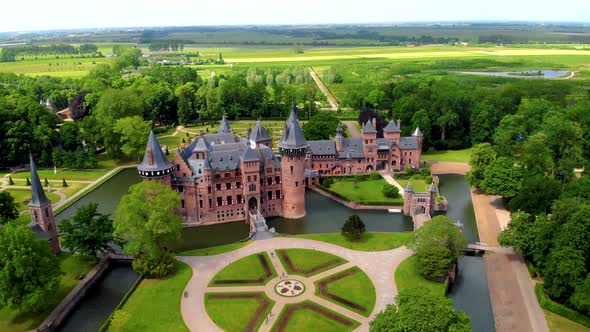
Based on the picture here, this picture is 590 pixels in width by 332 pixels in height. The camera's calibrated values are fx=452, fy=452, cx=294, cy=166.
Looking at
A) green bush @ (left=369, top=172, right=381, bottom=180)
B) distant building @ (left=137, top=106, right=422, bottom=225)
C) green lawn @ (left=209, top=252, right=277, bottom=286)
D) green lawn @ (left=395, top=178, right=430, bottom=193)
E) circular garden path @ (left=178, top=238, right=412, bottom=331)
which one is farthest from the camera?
green bush @ (left=369, top=172, right=381, bottom=180)

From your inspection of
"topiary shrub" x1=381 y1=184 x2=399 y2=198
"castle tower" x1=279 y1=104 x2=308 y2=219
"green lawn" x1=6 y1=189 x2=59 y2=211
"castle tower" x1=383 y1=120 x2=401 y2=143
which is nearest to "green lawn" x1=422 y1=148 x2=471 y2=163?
"castle tower" x1=383 y1=120 x2=401 y2=143

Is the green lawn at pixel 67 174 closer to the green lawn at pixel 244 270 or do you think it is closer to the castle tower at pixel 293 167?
the castle tower at pixel 293 167

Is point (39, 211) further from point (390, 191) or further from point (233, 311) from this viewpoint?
point (390, 191)

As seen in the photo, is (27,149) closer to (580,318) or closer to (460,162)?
(460,162)

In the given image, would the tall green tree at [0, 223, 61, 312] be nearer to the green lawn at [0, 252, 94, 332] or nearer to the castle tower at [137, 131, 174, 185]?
the green lawn at [0, 252, 94, 332]

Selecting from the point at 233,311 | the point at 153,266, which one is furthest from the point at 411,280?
the point at 153,266

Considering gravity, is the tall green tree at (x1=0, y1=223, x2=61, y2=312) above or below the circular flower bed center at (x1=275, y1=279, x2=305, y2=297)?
above
